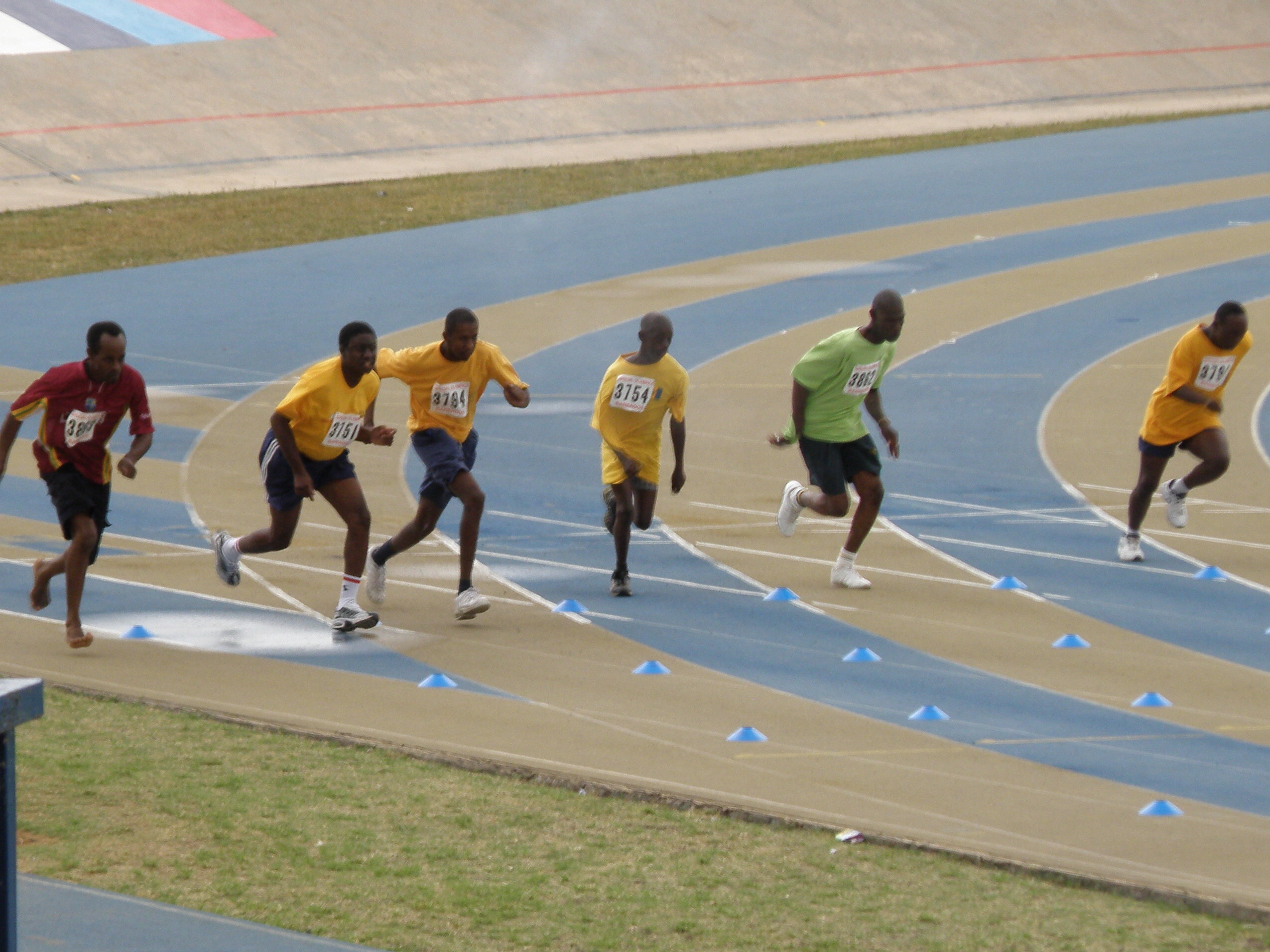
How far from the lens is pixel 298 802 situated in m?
7.18

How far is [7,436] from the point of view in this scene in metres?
9.29

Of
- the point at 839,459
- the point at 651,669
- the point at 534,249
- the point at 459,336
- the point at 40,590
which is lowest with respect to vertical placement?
the point at 651,669

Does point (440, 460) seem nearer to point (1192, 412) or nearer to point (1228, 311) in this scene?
point (1192, 412)

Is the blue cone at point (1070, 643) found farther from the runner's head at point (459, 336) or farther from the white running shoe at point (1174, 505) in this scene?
the runner's head at point (459, 336)

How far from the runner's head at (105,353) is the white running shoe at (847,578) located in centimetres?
455

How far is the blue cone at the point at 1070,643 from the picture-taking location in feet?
33.3

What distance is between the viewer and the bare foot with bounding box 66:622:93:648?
9.59 m

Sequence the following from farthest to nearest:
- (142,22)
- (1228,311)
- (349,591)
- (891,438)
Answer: (142,22), (1228,311), (891,438), (349,591)

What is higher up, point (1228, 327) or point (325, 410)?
point (1228, 327)

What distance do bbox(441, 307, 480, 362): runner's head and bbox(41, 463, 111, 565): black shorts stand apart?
2050 millimetres

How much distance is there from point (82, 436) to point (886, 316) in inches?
185

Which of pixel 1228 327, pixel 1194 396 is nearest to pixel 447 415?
pixel 1194 396

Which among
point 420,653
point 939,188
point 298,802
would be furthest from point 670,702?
point 939,188

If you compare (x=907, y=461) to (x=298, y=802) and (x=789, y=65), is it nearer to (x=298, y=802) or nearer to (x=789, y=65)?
(x=298, y=802)
